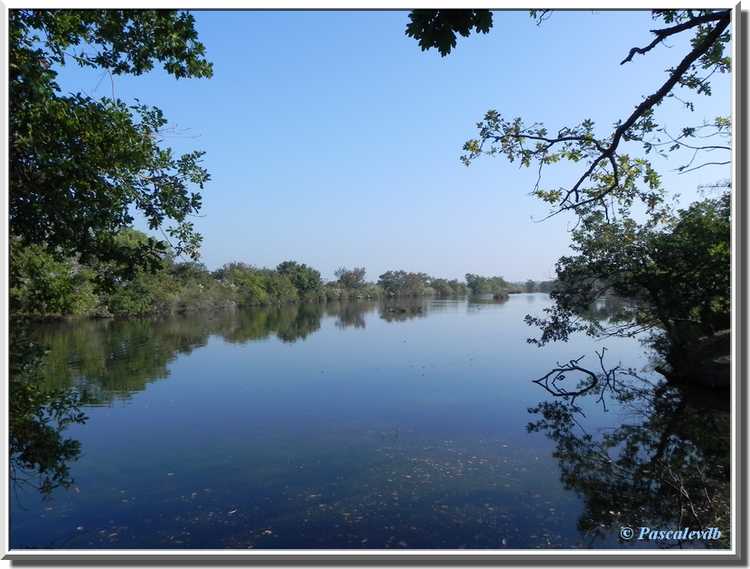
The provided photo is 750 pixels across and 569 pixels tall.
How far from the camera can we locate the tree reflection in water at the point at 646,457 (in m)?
4.86

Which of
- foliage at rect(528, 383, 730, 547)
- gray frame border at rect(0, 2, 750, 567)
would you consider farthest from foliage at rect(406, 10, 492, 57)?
foliage at rect(528, 383, 730, 547)

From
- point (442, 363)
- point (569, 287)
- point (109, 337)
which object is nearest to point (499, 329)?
point (442, 363)

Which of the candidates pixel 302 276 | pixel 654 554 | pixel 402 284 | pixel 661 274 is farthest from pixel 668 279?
pixel 402 284

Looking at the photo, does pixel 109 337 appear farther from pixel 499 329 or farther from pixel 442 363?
pixel 499 329

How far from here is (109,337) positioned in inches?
884

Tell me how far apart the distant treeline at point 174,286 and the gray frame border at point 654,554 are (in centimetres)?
287

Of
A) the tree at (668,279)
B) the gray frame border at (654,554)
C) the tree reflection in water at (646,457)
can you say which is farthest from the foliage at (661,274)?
the gray frame border at (654,554)

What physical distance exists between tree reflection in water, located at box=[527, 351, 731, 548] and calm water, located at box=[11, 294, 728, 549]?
2.0 inches

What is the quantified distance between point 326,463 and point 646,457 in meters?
4.40

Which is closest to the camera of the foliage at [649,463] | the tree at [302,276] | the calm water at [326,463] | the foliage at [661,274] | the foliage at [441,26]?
the foliage at [441,26]

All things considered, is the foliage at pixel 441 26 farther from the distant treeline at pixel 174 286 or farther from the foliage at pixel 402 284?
the foliage at pixel 402 284

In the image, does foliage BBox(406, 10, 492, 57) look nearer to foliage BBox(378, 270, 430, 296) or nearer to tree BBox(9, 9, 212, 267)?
tree BBox(9, 9, 212, 267)

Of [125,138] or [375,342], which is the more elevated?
[125,138]

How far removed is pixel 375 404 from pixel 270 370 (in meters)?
5.44
